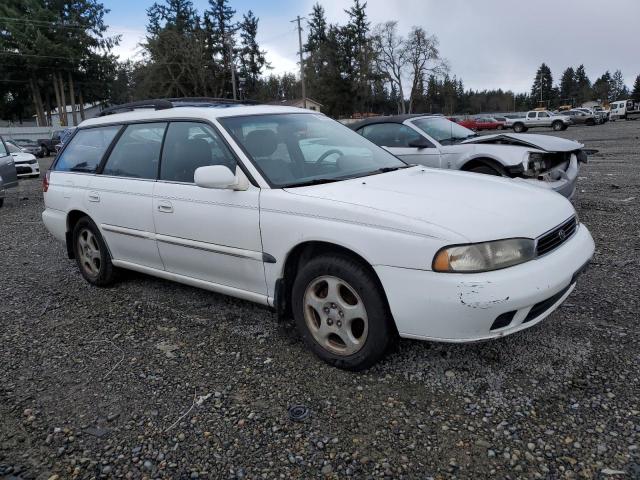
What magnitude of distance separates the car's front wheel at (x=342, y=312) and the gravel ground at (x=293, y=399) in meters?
0.15

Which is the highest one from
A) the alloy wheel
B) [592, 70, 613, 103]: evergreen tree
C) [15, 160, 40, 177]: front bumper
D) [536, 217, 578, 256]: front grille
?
[592, 70, 613, 103]: evergreen tree

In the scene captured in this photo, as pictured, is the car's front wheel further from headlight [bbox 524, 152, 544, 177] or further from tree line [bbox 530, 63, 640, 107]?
tree line [bbox 530, 63, 640, 107]

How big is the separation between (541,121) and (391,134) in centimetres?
3550

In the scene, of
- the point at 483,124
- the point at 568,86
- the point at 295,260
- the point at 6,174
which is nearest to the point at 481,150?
the point at 295,260

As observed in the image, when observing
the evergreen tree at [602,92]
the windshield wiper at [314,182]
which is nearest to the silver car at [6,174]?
the windshield wiper at [314,182]

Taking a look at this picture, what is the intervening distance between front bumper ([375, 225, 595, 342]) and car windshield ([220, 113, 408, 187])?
1044 mm

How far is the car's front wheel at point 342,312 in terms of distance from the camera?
2746 mm

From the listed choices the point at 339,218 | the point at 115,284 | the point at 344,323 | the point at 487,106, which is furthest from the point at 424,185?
the point at 487,106

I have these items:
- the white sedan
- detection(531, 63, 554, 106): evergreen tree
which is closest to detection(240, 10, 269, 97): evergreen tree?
the white sedan

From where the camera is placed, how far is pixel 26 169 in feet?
49.2

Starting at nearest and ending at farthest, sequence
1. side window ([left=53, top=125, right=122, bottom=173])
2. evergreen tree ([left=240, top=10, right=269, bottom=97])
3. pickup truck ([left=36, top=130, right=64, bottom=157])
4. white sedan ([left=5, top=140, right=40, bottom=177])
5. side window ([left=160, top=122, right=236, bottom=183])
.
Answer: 1. side window ([left=160, top=122, right=236, bottom=183])
2. side window ([left=53, top=125, right=122, bottom=173])
3. white sedan ([left=5, top=140, right=40, bottom=177])
4. pickup truck ([left=36, top=130, right=64, bottom=157])
5. evergreen tree ([left=240, top=10, right=269, bottom=97])

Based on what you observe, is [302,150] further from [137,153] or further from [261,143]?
[137,153]

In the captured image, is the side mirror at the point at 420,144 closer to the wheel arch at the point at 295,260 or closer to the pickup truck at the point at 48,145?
the wheel arch at the point at 295,260

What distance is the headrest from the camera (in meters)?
3.43
